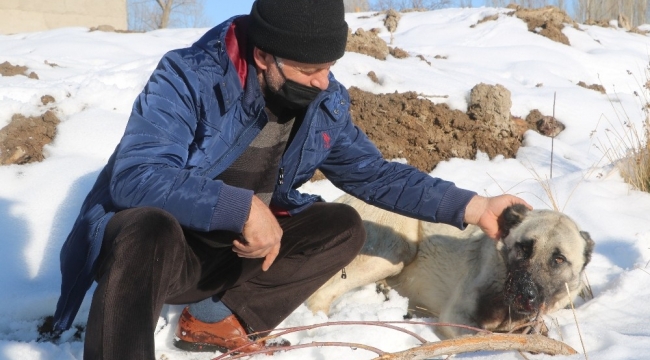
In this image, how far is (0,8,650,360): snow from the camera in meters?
3.72

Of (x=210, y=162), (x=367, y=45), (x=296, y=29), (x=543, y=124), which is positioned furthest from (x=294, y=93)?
(x=367, y=45)

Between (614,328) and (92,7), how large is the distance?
711 inches

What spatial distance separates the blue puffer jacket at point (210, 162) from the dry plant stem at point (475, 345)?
0.81m

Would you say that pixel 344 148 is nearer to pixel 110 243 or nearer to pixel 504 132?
pixel 110 243

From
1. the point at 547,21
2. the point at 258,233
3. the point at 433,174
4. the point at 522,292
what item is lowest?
the point at 547,21

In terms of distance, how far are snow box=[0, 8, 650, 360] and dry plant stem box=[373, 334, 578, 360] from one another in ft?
1.44

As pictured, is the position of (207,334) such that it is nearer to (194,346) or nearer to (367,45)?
(194,346)

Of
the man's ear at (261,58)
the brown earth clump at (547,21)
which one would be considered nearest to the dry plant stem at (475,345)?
the man's ear at (261,58)

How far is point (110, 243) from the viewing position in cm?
258

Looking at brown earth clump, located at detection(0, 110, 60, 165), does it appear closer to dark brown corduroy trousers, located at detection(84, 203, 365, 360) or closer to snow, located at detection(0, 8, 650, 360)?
snow, located at detection(0, 8, 650, 360)

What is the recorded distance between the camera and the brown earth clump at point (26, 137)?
5.29m

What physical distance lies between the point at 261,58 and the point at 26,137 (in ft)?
10.4

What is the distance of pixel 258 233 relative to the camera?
2.65 metres

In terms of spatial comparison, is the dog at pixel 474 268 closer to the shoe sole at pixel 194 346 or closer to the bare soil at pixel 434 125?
the shoe sole at pixel 194 346
